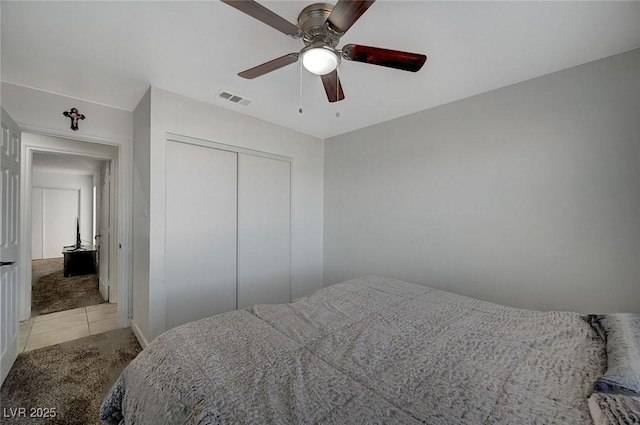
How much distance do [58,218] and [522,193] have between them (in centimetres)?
939

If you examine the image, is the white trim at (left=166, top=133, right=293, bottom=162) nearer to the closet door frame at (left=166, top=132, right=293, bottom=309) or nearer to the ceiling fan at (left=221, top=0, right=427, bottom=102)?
the closet door frame at (left=166, top=132, right=293, bottom=309)

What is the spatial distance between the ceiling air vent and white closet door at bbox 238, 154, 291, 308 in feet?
1.85

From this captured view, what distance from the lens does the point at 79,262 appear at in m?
4.78

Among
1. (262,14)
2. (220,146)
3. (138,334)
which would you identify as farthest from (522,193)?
(138,334)

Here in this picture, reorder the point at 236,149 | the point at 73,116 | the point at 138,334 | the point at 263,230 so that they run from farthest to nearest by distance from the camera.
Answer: the point at 263,230, the point at 236,149, the point at 138,334, the point at 73,116

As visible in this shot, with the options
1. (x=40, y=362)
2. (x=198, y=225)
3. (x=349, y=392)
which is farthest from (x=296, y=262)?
(x=349, y=392)

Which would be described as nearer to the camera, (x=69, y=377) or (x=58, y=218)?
(x=69, y=377)

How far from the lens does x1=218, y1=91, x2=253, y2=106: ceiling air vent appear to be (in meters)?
2.41

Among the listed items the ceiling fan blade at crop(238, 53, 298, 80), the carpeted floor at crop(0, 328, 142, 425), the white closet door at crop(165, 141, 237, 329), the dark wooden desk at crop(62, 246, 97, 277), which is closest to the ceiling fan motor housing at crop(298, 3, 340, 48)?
the ceiling fan blade at crop(238, 53, 298, 80)

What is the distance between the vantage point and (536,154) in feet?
6.84

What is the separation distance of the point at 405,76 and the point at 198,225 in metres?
2.29

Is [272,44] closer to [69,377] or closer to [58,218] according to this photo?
[69,377]

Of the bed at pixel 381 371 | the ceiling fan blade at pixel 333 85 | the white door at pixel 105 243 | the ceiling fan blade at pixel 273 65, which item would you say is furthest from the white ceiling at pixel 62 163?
the bed at pixel 381 371

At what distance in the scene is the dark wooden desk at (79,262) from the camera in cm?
468
